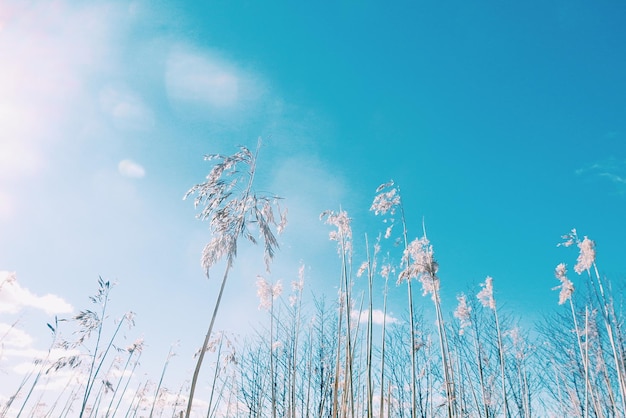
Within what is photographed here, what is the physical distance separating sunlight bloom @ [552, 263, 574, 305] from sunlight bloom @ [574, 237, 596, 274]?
20 cm

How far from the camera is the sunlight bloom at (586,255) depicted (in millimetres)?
3162

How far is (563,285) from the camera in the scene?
11.4 feet

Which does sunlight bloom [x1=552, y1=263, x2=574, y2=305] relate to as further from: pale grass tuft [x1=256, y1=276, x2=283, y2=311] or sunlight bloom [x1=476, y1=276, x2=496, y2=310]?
pale grass tuft [x1=256, y1=276, x2=283, y2=311]

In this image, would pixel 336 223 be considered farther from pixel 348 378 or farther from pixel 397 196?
pixel 348 378

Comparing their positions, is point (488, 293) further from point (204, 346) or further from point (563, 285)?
point (204, 346)

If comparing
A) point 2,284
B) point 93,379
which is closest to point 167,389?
point 93,379

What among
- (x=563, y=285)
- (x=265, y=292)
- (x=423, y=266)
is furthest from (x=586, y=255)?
(x=265, y=292)

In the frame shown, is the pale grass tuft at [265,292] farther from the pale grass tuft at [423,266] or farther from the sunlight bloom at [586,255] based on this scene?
the sunlight bloom at [586,255]

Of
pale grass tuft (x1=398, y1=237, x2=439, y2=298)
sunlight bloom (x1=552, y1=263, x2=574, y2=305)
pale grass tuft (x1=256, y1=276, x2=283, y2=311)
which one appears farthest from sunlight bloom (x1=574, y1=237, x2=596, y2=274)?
pale grass tuft (x1=256, y1=276, x2=283, y2=311)

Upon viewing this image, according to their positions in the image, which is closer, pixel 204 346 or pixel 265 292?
pixel 204 346

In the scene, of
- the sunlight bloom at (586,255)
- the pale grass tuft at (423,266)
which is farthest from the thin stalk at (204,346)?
the sunlight bloom at (586,255)

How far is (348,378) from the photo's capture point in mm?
2254

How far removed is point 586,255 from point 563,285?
1.40 ft

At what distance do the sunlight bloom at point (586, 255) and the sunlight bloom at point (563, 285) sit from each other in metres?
0.20
